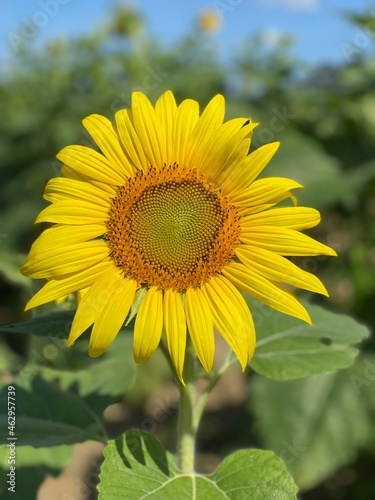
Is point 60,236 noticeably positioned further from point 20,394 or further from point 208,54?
point 208,54

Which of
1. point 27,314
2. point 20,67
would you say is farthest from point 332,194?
point 20,67

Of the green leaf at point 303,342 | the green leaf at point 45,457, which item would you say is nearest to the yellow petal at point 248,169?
the green leaf at point 303,342

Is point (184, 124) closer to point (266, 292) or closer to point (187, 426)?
point (266, 292)

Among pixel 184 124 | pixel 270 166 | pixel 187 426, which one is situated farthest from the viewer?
pixel 270 166

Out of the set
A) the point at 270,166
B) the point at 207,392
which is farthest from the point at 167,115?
the point at 270,166

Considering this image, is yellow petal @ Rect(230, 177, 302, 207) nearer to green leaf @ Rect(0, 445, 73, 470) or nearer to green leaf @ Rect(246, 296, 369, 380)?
green leaf @ Rect(246, 296, 369, 380)

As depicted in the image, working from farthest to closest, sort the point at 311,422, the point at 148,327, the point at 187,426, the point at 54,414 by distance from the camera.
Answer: the point at 311,422 < the point at 54,414 < the point at 187,426 < the point at 148,327
